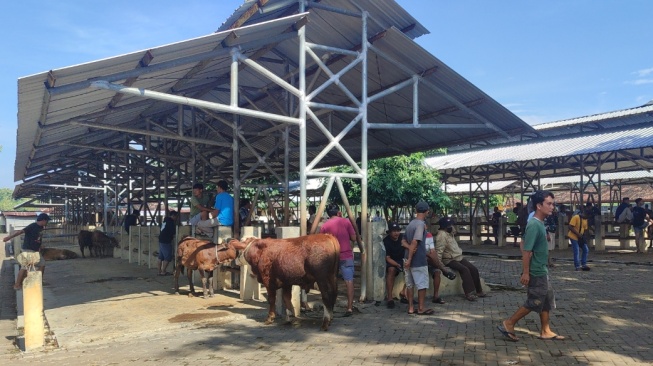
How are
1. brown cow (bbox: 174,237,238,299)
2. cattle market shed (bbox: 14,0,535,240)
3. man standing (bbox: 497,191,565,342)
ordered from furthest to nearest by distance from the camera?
brown cow (bbox: 174,237,238,299) < cattle market shed (bbox: 14,0,535,240) < man standing (bbox: 497,191,565,342)

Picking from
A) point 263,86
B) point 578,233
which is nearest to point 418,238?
point 263,86

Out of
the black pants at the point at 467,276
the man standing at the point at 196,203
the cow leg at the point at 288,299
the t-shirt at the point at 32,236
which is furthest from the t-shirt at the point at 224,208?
the black pants at the point at 467,276

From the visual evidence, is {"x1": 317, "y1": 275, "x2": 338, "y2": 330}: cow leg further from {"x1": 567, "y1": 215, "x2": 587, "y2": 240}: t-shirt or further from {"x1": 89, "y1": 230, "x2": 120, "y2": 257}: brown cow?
{"x1": 89, "y1": 230, "x2": 120, "y2": 257}: brown cow

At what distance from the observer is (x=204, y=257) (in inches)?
360

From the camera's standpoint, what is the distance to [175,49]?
22.1 ft

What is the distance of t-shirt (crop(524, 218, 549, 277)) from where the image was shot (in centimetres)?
574

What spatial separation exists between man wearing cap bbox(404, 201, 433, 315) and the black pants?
1.26 metres

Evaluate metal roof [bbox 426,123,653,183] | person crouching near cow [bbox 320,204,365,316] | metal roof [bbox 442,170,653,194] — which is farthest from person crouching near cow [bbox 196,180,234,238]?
metal roof [bbox 442,170,653,194]

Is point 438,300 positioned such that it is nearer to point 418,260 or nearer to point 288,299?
point 418,260

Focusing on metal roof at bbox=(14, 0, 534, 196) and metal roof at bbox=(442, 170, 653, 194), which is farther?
metal roof at bbox=(442, 170, 653, 194)

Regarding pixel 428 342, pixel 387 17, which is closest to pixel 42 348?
pixel 428 342

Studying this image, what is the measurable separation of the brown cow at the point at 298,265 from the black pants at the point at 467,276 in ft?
8.58

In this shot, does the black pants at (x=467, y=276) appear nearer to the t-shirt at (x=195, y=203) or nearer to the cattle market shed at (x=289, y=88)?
the cattle market shed at (x=289, y=88)

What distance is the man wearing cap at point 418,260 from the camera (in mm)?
7418
